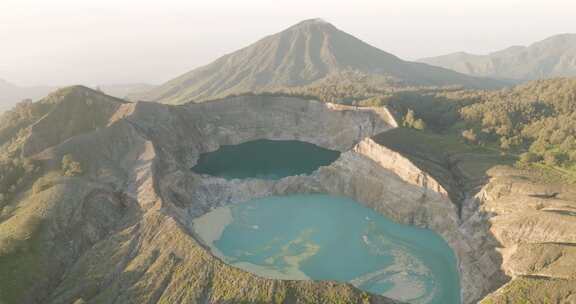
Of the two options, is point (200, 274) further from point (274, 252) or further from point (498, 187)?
point (498, 187)

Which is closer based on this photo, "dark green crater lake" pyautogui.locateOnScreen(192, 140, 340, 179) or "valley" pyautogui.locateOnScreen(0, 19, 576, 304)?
"valley" pyautogui.locateOnScreen(0, 19, 576, 304)

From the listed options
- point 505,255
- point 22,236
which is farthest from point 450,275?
point 22,236

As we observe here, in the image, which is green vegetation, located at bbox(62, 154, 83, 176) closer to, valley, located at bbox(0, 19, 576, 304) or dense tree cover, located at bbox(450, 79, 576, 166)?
valley, located at bbox(0, 19, 576, 304)

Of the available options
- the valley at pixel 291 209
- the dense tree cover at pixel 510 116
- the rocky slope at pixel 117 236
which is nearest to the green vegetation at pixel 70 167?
the valley at pixel 291 209

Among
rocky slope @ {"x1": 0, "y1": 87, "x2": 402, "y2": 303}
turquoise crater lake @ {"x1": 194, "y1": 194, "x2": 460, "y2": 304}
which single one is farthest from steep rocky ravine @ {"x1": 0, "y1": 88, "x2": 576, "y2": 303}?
turquoise crater lake @ {"x1": 194, "y1": 194, "x2": 460, "y2": 304}

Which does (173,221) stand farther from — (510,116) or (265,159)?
(510,116)

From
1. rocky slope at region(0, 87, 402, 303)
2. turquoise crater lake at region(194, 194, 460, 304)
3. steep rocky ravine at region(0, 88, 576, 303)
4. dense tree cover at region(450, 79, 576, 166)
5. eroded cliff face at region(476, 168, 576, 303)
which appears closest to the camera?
eroded cliff face at region(476, 168, 576, 303)
